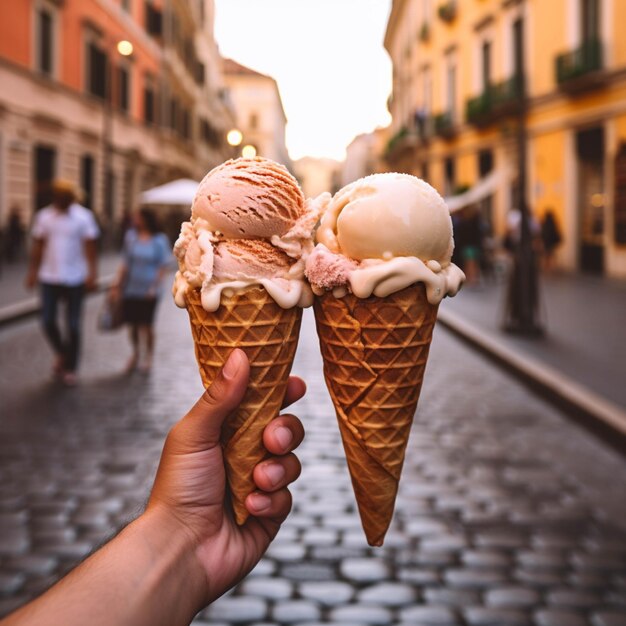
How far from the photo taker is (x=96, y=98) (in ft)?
90.3

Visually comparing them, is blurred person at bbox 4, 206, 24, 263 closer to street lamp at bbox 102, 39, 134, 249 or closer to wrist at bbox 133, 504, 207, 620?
street lamp at bbox 102, 39, 134, 249

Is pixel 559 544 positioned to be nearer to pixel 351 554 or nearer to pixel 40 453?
pixel 351 554

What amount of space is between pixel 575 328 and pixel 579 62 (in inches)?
535

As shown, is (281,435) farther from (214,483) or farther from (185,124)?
(185,124)

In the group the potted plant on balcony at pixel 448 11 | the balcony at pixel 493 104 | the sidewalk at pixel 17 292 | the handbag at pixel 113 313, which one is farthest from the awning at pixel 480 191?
the handbag at pixel 113 313

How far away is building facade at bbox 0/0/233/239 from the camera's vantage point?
69.7 ft

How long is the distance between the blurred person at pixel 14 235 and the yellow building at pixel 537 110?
44.6 feet

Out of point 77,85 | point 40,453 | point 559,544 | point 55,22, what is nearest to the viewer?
point 559,544

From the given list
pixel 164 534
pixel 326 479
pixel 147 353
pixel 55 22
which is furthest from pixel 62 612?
pixel 55 22

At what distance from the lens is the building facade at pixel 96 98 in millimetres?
21250

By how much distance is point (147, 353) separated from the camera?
8.64m

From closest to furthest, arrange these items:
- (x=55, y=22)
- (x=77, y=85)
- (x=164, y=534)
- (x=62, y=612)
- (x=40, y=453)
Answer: (x=62, y=612)
(x=164, y=534)
(x=40, y=453)
(x=55, y=22)
(x=77, y=85)

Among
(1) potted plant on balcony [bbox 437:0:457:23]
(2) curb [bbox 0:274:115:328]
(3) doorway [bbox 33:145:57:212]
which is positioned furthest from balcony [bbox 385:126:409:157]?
(2) curb [bbox 0:274:115:328]

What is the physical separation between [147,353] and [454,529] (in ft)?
17.5
